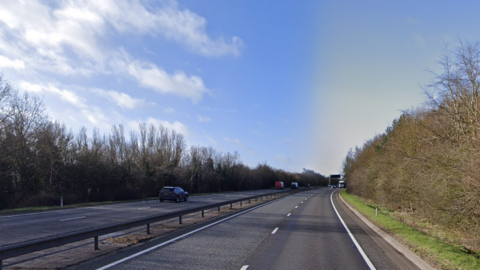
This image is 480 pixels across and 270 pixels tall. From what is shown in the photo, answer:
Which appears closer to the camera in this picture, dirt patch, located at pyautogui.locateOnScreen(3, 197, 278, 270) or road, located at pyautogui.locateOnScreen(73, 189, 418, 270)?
dirt patch, located at pyautogui.locateOnScreen(3, 197, 278, 270)

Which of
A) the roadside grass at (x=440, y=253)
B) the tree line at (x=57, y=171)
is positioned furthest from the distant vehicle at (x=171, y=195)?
the roadside grass at (x=440, y=253)

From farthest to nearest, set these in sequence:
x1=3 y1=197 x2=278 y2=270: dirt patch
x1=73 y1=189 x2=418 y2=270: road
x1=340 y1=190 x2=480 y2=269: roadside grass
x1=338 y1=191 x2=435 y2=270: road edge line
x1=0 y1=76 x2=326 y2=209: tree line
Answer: x1=0 y1=76 x2=326 y2=209: tree line < x1=338 y1=191 x2=435 y2=270: road edge line < x1=340 y1=190 x2=480 y2=269: roadside grass < x1=73 y1=189 x2=418 y2=270: road < x1=3 y1=197 x2=278 y2=270: dirt patch

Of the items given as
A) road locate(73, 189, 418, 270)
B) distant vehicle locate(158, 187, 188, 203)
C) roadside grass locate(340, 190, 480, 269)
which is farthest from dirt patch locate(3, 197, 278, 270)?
distant vehicle locate(158, 187, 188, 203)

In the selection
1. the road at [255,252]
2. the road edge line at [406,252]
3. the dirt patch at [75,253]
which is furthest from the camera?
the road edge line at [406,252]

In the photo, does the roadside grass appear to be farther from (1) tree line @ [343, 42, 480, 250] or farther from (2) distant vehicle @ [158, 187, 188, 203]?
(2) distant vehicle @ [158, 187, 188, 203]

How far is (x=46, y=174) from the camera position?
119 feet

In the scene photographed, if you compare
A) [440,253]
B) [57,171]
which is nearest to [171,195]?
[57,171]

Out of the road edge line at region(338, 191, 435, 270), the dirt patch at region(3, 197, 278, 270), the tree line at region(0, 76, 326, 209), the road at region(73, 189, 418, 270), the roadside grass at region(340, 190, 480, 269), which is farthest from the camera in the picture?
the tree line at region(0, 76, 326, 209)

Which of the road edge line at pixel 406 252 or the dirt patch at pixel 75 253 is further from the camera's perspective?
the road edge line at pixel 406 252

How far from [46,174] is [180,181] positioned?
25491 mm

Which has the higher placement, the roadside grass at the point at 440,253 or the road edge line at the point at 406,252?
the roadside grass at the point at 440,253

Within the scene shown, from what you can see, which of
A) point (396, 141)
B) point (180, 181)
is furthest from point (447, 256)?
point (180, 181)

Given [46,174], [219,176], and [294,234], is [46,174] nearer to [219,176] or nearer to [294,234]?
[294,234]

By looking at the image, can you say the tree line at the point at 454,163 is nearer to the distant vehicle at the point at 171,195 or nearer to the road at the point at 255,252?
the road at the point at 255,252
